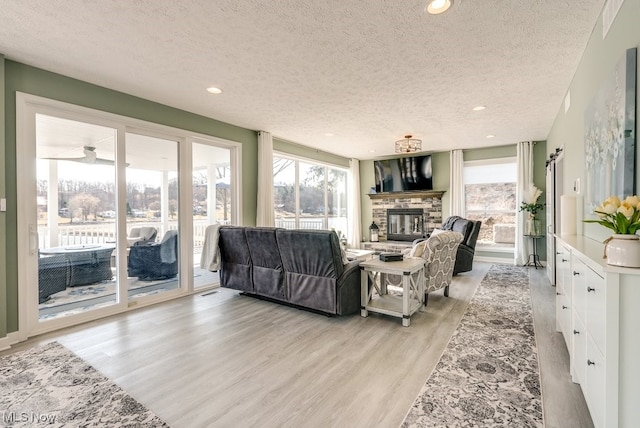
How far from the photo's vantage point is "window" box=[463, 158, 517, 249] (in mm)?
6727

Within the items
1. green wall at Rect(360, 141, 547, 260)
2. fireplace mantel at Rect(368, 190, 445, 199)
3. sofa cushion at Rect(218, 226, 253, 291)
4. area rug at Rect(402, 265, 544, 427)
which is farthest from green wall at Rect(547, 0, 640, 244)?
sofa cushion at Rect(218, 226, 253, 291)

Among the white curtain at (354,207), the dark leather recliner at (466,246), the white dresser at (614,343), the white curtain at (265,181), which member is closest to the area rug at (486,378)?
the white dresser at (614,343)

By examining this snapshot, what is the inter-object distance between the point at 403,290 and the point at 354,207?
529 cm

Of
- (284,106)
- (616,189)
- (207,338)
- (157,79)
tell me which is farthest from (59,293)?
(616,189)

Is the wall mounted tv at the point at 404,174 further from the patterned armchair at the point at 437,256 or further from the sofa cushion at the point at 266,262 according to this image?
the sofa cushion at the point at 266,262

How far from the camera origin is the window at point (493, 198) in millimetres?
6727

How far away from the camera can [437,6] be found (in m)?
2.08

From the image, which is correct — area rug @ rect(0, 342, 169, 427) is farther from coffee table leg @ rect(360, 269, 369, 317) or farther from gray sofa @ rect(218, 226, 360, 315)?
coffee table leg @ rect(360, 269, 369, 317)

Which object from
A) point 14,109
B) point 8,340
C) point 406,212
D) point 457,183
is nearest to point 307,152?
point 406,212

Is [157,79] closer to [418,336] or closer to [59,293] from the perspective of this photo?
[59,293]

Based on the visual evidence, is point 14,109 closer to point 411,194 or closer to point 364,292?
point 364,292

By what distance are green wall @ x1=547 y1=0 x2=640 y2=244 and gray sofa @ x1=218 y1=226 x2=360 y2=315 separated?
219 centimetres

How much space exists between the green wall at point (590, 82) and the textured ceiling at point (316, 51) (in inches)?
6.3

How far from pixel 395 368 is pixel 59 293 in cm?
349
